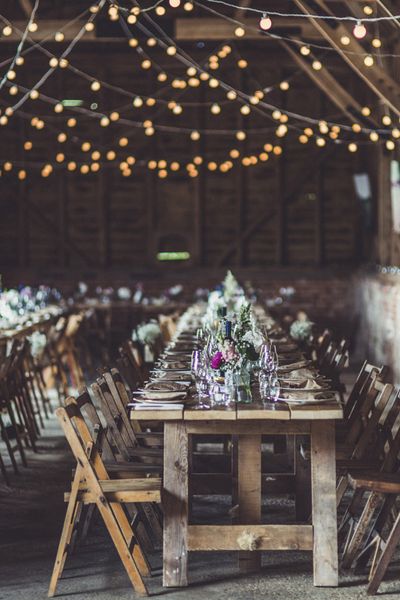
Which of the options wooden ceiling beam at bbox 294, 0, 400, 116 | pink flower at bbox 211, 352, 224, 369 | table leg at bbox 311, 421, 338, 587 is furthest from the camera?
wooden ceiling beam at bbox 294, 0, 400, 116

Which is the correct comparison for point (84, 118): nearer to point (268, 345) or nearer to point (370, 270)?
point (370, 270)

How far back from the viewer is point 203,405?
14.7 ft

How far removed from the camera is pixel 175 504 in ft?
14.3

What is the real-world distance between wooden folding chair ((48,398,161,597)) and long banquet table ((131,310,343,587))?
0.47ft

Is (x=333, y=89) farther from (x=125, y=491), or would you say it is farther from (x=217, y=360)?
(x=125, y=491)

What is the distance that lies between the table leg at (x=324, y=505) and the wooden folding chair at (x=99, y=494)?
0.72 meters

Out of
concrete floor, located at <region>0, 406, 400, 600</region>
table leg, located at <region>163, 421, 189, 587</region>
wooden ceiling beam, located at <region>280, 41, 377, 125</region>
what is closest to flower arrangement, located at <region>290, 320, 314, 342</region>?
concrete floor, located at <region>0, 406, 400, 600</region>

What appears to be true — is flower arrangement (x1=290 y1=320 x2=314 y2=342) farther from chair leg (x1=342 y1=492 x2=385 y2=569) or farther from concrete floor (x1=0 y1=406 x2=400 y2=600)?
chair leg (x1=342 y1=492 x2=385 y2=569)

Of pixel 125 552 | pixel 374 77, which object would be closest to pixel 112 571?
pixel 125 552

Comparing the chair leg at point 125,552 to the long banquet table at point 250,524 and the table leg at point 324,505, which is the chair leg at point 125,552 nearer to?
the long banquet table at point 250,524

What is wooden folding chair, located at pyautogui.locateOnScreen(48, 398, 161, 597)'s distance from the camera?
4203mm

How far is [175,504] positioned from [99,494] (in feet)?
1.16

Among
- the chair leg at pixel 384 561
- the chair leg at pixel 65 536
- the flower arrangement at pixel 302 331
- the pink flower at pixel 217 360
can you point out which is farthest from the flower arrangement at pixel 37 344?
the chair leg at pixel 384 561

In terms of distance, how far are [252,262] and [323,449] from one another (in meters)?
11.4
